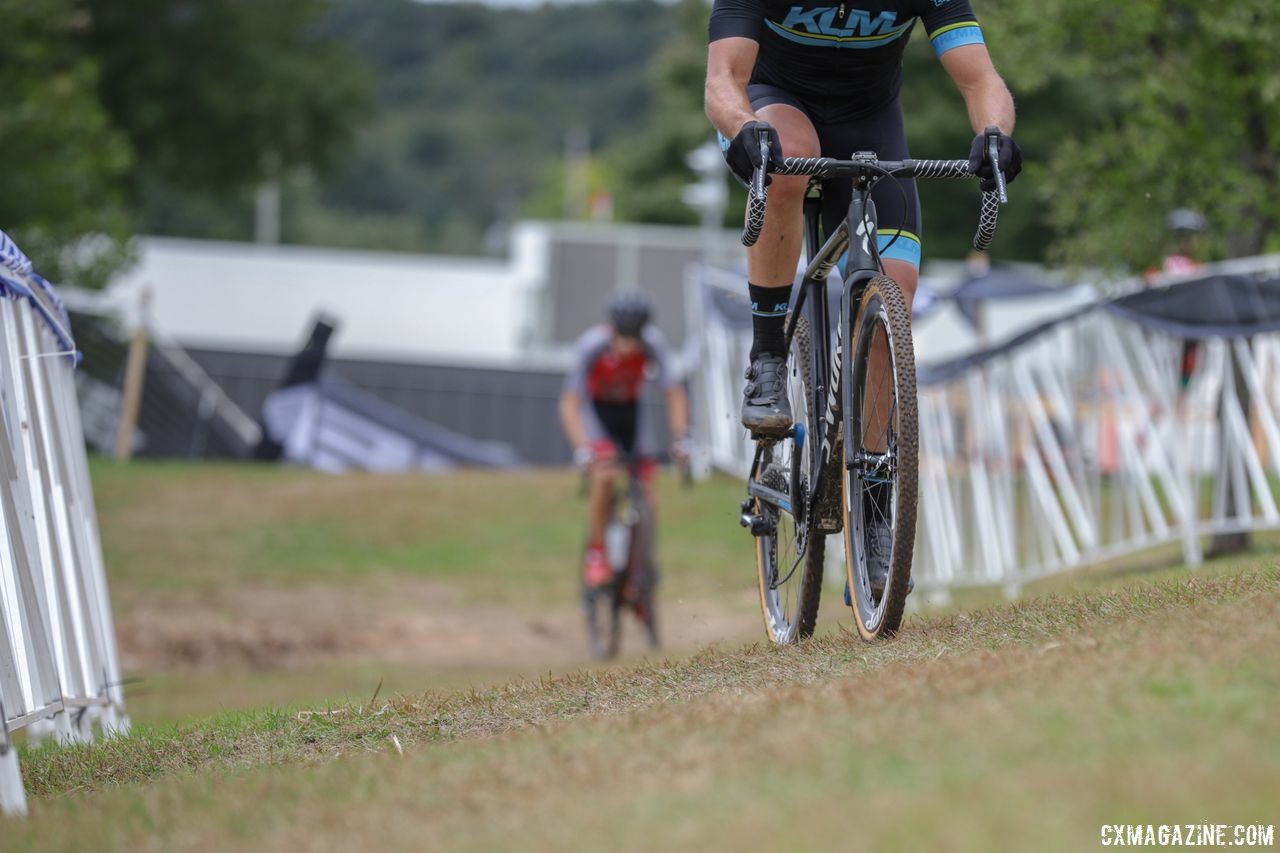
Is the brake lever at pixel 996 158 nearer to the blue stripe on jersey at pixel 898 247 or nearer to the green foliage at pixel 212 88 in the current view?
the blue stripe on jersey at pixel 898 247

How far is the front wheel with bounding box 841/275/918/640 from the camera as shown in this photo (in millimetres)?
4781

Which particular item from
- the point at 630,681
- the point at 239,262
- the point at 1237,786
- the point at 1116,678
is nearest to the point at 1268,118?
the point at 630,681

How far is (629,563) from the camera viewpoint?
12.2m

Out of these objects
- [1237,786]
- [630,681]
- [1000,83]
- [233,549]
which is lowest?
[233,549]

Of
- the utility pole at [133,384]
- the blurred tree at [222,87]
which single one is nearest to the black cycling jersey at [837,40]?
the utility pole at [133,384]

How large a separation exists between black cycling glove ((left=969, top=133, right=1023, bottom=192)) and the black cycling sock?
1.15m

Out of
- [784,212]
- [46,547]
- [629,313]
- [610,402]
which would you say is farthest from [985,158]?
[610,402]

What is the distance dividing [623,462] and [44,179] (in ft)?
48.5

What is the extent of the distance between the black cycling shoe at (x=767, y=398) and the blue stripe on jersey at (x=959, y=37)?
1.20 meters

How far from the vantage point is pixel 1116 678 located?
367 cm

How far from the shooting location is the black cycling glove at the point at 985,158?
490 cm

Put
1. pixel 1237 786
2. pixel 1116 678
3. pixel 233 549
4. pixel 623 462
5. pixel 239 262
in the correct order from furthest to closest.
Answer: pixel 239 262 < pixel 233 549 < pixel 623 462 < pixel 1116 678 < pixel 1237 786

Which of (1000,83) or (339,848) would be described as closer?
(339,848)

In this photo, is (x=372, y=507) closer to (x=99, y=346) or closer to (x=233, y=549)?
(x=233, y=549)
